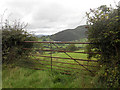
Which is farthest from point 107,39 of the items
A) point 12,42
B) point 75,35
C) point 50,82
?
point 12,42

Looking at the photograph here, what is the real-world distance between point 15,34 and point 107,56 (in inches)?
189

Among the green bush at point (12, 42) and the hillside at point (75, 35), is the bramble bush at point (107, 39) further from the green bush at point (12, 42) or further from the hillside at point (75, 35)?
the green bush at point (12, 42)

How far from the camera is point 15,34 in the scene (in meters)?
4.67

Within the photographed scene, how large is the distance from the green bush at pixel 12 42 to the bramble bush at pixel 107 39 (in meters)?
3.85

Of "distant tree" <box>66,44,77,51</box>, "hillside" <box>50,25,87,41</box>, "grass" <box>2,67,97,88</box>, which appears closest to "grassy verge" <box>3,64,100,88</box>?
"grass" <box>2,67,97,88</box>

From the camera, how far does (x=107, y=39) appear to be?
260 cm

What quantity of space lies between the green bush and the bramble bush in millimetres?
3850

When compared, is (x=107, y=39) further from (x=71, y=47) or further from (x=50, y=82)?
(x=50, y=82)

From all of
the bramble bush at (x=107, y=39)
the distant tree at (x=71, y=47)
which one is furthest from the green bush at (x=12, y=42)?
the bramble bush at (x=107, y=39)

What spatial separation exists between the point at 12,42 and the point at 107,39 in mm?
4895

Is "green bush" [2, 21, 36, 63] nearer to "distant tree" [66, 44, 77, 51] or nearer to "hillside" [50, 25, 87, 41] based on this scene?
"hillside" [50, 25, 87, 41]

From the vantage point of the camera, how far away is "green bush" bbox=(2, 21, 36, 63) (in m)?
4.57

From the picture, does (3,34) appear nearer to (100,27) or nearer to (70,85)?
(70,85)

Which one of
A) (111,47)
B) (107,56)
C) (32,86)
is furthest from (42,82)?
(111,47)
